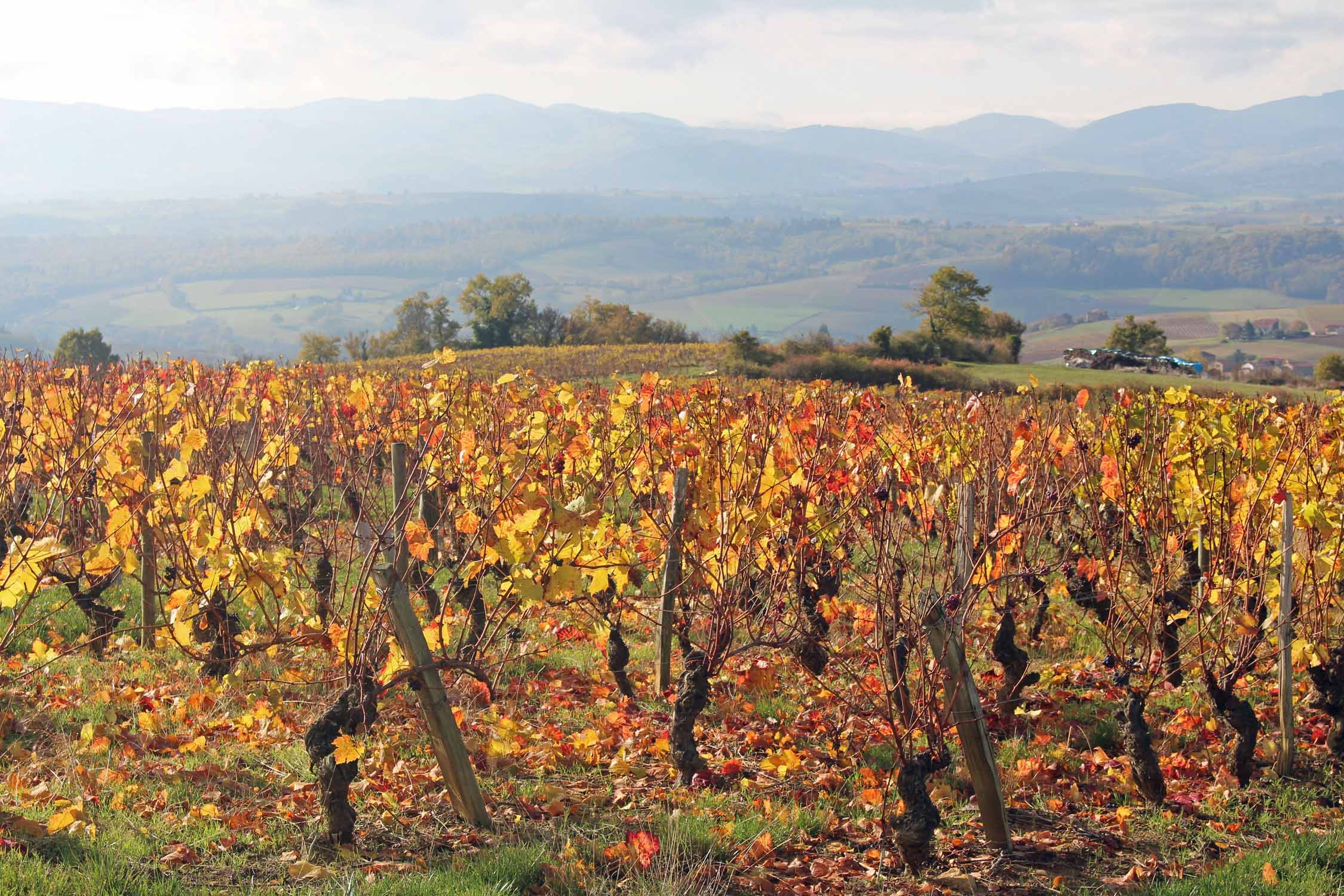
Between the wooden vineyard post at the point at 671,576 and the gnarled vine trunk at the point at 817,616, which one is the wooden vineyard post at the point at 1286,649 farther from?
the wooden vineyard post at the point at 671,576

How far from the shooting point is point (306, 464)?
40.5 feet

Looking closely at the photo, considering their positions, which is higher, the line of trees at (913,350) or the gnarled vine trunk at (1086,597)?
the line of trees at (913,350)

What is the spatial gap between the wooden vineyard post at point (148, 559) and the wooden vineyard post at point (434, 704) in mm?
2132

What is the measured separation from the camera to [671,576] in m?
5.09

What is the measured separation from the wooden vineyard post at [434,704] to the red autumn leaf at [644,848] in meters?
0.57

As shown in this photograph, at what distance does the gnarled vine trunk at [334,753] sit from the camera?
3254 millimetres

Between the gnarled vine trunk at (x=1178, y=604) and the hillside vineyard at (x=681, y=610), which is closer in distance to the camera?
the hillside vineyard at (x=681, y=610)

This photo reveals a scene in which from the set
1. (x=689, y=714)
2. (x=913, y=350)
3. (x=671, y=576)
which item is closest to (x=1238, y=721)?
(x=689, y=714)

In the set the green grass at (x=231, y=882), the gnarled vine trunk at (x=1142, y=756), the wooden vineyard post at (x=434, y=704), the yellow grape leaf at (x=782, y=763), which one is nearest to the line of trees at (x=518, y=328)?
the yellow grape leaf at (x=782, y=763)

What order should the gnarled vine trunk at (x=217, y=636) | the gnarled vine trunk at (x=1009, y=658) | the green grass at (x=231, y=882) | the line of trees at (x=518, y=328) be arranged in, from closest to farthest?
the green grass at (x=231, y=882), the gnarled vine trunk at (x=217, y=636), the gnarled vine trunk at (x=1009, y=658), the line of trees at (x=518, y=328)

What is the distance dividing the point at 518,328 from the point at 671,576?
43.4 meters

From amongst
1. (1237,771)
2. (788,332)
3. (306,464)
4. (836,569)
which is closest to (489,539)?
(836,569)

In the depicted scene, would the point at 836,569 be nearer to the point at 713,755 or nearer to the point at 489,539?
the point at 713,755

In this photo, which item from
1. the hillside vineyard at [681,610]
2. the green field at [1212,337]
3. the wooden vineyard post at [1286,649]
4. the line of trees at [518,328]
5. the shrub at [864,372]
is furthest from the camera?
the green field at [1212,337]
